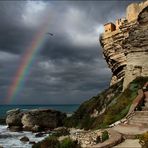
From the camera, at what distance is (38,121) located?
64.8 m

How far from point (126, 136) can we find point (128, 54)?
68.8 feet

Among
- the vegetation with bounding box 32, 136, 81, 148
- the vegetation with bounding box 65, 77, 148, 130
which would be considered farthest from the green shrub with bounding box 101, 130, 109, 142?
the vegetation with bounding box 65, 77, 148, 130

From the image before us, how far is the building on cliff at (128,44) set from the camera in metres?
35.9

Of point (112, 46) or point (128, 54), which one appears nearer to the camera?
point (128, 54)

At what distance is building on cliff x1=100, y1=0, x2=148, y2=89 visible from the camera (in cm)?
3591

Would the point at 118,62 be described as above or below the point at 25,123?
above

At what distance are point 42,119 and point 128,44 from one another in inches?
1276

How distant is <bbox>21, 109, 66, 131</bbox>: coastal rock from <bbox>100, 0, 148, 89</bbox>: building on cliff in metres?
13.9

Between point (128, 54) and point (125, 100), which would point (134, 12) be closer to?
point (128, 54)

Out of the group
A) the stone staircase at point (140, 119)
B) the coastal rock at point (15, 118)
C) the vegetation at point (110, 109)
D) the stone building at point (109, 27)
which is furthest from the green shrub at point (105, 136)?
the coastal rock at point (15, 118)

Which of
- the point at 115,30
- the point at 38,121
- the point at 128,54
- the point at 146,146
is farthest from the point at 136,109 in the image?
the point at 38,121

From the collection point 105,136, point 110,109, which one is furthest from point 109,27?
point 105,136

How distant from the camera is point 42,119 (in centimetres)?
6512

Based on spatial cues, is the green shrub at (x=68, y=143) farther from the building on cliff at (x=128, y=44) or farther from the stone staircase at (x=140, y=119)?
the building on cliff at (x=128, y=44)
